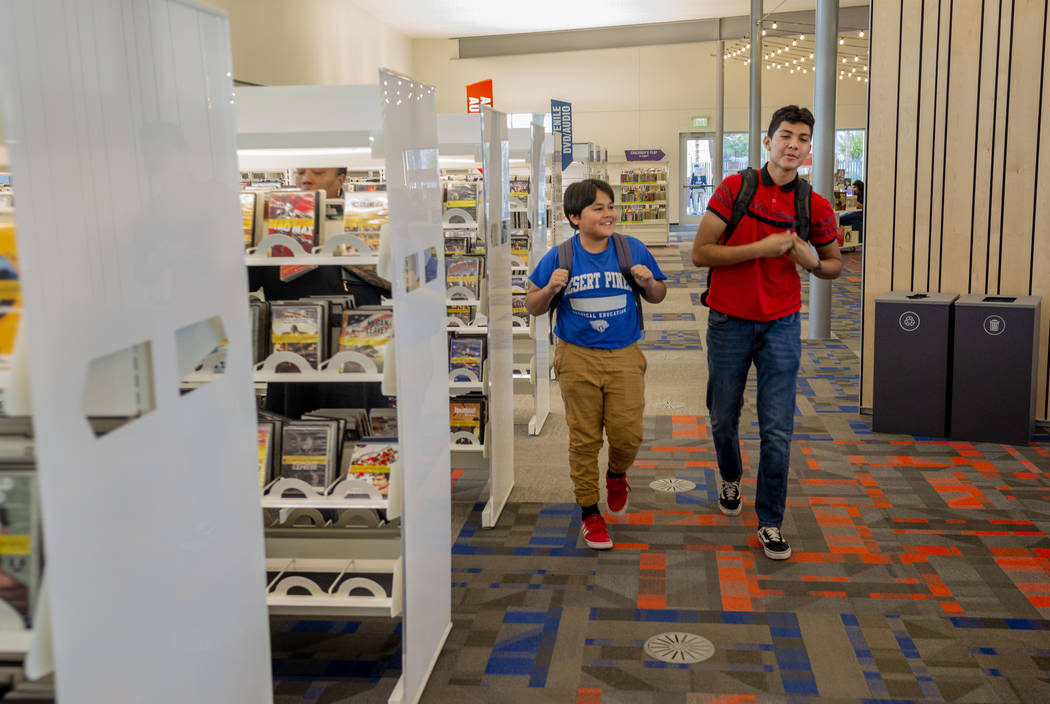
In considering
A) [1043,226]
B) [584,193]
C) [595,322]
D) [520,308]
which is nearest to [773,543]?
[595,322]

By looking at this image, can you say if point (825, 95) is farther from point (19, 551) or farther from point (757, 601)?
point (19, 551)

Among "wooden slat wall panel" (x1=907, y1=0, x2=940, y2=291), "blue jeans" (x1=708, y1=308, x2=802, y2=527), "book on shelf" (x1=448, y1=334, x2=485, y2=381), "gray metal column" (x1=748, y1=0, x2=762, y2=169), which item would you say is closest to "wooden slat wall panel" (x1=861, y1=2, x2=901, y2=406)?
"wooden slat wall panel" (x1=907, y1=0, x2=940, y2=291)

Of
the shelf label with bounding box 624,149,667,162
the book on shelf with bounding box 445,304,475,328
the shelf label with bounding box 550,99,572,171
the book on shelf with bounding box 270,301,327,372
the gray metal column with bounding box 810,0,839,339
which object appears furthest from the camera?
the shelf label with bounding box 624,149,667,162

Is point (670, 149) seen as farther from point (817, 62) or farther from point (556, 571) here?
point (556, 571)

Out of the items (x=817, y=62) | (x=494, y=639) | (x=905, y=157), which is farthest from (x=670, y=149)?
(x=494, y=639)

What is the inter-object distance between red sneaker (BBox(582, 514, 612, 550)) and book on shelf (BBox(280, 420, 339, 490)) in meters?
1.26

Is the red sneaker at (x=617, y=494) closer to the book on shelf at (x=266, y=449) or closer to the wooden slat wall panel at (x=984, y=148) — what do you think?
the book on shelf at (x=266, y=449)

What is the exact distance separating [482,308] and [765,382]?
1.44 m

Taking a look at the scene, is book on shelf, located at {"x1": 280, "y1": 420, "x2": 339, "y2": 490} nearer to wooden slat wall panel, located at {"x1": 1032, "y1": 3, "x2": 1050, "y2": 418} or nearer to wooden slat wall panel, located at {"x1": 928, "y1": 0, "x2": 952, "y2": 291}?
wooden slat wall panel, located at {"x1": 928, "y1": 0, "x2": 952, "y2": 291}

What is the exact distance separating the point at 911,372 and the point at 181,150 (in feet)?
15.5

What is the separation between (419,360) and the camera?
108 inches

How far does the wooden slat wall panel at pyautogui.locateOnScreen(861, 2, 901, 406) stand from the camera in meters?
5.73

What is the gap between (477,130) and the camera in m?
4.32

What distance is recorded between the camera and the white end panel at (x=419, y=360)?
2.51 metres
